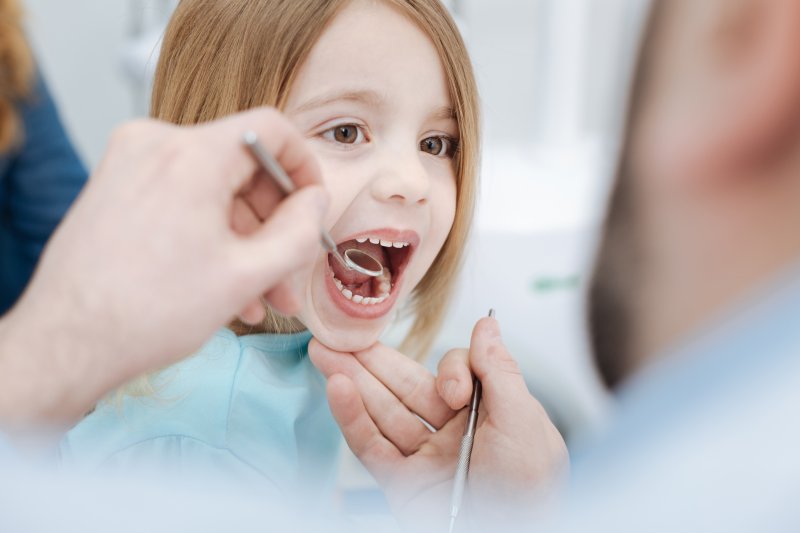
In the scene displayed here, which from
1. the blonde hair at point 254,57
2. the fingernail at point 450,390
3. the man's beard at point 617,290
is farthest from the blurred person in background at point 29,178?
the man's beard at point 617,290

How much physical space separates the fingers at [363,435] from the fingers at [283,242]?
0.25 m

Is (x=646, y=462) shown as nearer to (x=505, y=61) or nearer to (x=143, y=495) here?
(x=143, y=495)

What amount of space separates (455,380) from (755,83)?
0.33 metres

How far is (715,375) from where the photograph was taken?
0.22 metres

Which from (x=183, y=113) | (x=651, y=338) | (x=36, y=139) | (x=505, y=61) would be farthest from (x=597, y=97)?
(x=36, y=139)

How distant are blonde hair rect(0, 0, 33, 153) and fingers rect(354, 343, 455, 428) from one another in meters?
0.47

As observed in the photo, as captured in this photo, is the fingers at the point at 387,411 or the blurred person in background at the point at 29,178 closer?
the fingers at the point at 387,411

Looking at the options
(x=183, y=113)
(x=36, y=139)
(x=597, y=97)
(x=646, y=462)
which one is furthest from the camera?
(x=36, y=139)

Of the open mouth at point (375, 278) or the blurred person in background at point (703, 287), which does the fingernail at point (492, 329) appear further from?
the blurred person in background at point (703, 287)

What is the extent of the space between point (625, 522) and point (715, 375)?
0.04 metres

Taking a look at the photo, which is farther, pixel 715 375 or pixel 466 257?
pixel 466 257

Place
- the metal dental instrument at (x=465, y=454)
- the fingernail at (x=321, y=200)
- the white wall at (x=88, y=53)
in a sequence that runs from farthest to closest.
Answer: the white wall at (x=88, y=53) → the metal dental instrument at (x=465, y=454) → the fingernail at (x=321, y=200)

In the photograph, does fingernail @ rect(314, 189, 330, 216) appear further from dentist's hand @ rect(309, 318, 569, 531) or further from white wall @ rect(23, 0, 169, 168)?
white wall @ rect(23, 0, 169, 168)

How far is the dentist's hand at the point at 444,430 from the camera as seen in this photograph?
1.58 ft
